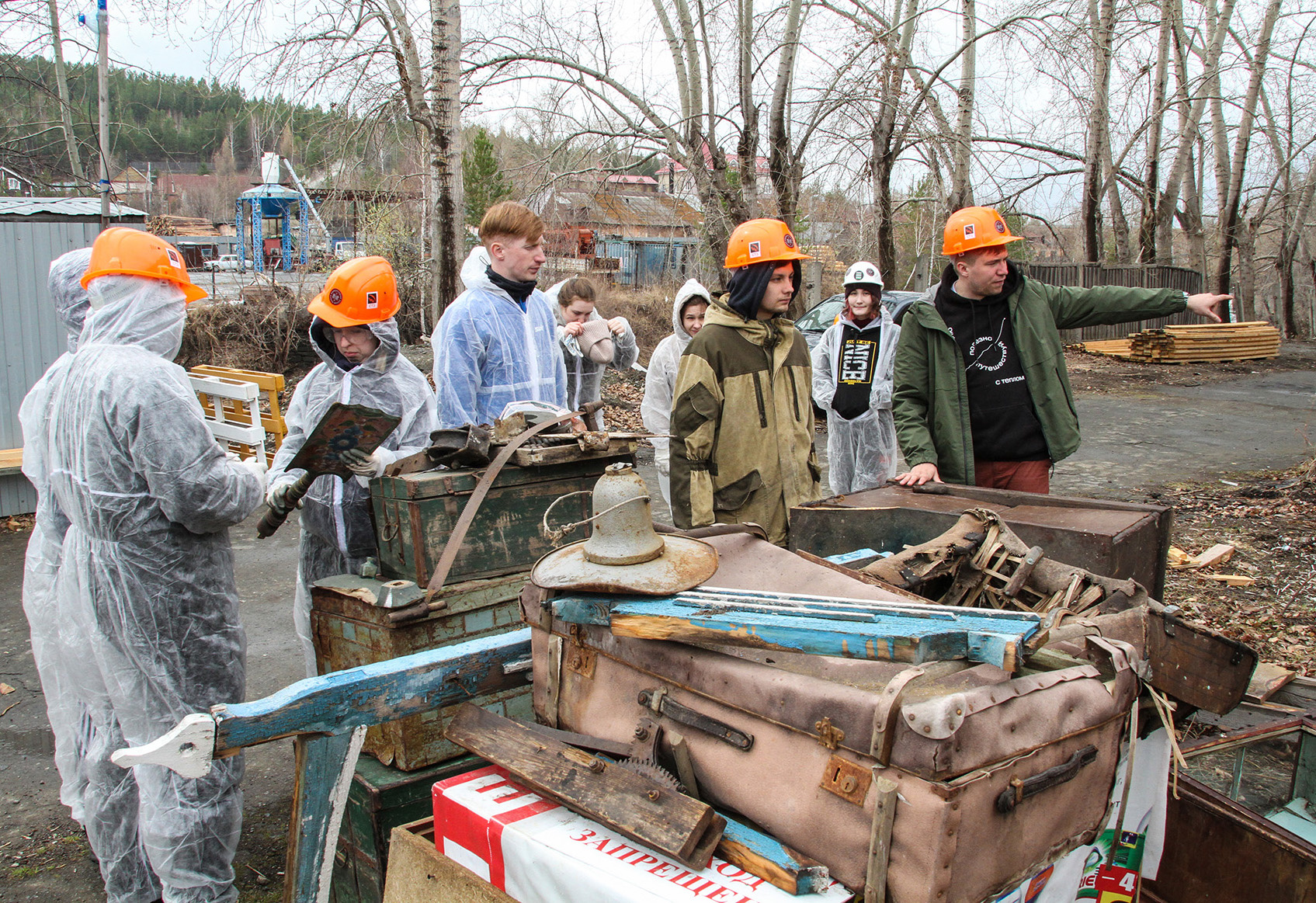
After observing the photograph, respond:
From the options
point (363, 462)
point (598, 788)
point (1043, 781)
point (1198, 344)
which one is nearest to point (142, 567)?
point (363, 462)

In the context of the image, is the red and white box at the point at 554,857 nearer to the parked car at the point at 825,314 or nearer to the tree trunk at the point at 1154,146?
the parked car at the point at 825,314

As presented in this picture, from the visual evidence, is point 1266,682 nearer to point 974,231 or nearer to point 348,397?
point 974,231

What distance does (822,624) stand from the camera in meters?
1.55

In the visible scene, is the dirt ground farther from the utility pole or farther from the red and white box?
the utility pole

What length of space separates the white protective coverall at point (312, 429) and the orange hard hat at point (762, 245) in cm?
130

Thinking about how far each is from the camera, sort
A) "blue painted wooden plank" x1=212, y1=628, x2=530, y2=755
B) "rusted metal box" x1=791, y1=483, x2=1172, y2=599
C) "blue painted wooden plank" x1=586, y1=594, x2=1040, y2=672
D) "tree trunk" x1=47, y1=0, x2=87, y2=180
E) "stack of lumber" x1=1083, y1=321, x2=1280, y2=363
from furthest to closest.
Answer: "stack of lumber" x1=1083, y1=321, x2=1280, y2=363 → "tree trunk" x1=47, y1=0, x2=87, y2=180 → "rusted metal box" x1=791, y1=483, x2=1172, y2=599 → "blue painted wooden plank" x1=212, y1=628, x2=530, y2=755 → "blue painted wooden plank" x1=586, y1=594, x2=1040, y2=672

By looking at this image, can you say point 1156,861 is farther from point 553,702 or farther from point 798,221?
point 798,221

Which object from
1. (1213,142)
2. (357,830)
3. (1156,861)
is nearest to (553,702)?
(357,830)

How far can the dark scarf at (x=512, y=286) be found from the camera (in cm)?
384

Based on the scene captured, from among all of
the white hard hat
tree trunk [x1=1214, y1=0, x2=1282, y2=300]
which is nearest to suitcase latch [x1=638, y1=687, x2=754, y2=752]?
the white hard hat

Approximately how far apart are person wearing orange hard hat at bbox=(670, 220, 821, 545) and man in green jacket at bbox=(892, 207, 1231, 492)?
492mm

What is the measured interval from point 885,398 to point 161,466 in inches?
162

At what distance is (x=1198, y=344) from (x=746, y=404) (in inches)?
679

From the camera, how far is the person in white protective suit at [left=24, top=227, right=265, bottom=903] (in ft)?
8.62
